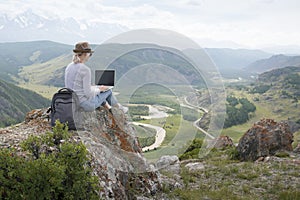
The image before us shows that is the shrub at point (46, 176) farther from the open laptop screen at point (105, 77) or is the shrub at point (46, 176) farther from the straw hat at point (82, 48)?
the straw hat at point (82, 48)

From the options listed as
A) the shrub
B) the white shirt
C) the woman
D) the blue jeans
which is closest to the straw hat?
the woman

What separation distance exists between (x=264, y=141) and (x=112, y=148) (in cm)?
1297

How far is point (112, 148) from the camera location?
10422 millimetres

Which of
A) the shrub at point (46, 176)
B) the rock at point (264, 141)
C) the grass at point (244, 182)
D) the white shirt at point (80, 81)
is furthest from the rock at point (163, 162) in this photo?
the shrub at point (46, 176)

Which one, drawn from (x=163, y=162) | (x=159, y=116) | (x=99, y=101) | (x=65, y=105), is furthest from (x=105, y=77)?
(x=163, y=162)

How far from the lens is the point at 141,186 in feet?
34.8

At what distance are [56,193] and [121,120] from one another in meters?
5.33

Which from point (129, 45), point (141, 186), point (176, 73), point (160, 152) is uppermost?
point (129, 45)

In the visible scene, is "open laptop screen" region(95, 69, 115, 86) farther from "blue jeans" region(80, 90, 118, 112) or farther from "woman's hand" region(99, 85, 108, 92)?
"blue jeans" region(80, 90, 118, 112)

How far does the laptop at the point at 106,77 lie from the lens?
9.74 m

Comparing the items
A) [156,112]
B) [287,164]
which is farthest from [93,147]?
[287,164]

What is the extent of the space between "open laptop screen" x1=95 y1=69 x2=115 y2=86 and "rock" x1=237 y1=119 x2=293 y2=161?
13.0 metres

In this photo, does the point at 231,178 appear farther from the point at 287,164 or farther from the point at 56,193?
the point at 56,193

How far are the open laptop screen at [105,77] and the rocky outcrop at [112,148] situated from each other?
4.28ft
